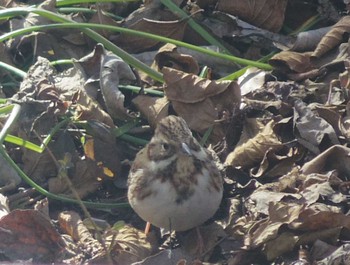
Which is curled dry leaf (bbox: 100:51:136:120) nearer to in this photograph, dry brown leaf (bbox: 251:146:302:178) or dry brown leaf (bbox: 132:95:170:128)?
dry brown leaf (bbox: 132:95:170:128)

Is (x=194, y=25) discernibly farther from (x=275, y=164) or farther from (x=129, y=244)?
(x=129, y=244)

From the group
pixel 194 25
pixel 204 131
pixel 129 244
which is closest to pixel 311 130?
pixel 204 131

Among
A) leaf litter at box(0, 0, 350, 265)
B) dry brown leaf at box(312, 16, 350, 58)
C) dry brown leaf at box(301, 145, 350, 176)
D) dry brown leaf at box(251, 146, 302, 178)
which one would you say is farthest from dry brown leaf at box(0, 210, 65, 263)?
dry brown leaf at box(312, 16, 350, 58)

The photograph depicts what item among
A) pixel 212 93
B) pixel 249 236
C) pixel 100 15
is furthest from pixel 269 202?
pixel 100 15

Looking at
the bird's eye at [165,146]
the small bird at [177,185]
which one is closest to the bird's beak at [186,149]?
the small bird at [177,185]

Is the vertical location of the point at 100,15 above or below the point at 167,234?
above

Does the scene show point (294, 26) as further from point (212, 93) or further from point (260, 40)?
point (212, 93)

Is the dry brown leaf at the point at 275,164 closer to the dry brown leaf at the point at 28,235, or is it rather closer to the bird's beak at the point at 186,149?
the bird's beak at the point at 186,149
